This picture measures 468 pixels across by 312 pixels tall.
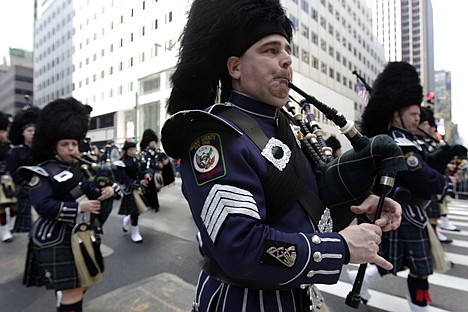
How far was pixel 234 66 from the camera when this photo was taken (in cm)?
153

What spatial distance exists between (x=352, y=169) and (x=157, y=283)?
353 cm

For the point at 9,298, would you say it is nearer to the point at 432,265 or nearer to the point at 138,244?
the point at 138,244

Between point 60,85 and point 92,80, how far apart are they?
21.7 m

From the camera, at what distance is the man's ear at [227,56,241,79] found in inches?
59.3

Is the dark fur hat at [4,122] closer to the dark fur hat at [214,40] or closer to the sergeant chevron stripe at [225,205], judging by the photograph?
the dark fur hat at [214,40]

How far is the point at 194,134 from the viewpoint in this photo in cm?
129

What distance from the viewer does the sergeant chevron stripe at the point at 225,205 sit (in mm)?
1089

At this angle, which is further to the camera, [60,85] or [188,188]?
[60,85]

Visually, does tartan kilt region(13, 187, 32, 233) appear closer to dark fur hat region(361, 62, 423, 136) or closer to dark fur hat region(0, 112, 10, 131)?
dark fur hat region(0, 112, 10, 131)

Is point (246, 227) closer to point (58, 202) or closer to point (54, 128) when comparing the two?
point (58, 202)

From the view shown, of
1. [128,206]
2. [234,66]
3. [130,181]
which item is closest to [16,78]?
[130,181]

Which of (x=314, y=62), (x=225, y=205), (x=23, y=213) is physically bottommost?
(x=23, y=213)

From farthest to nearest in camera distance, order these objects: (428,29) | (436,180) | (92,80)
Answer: (428,29) < (92,80) < (436,180)

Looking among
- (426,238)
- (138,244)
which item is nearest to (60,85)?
(138,244)
